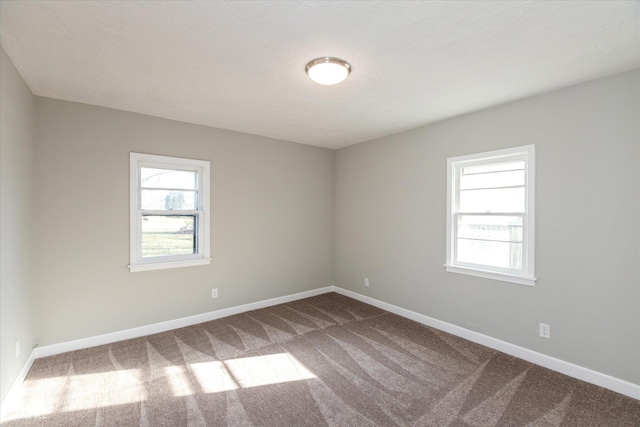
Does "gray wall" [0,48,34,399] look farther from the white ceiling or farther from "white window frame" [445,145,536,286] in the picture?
"white window frame" [445,145,536,286]

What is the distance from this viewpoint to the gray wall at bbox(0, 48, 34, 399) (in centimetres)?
211

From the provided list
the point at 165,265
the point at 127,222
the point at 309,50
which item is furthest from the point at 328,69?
the point at 165,265

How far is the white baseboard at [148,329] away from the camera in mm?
2967

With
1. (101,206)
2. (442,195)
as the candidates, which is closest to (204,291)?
(101,206)

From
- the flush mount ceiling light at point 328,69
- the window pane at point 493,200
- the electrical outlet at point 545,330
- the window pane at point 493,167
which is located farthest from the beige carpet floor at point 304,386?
the flush mount ceiling light at point 328,69

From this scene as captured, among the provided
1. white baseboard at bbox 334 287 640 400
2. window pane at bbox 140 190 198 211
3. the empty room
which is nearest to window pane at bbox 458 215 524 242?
the empty room

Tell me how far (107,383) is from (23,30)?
2.65 meters

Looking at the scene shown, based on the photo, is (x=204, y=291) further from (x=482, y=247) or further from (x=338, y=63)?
(x=482, y=247)

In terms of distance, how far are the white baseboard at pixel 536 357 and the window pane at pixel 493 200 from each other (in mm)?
1370

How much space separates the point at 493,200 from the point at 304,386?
2.67 metres

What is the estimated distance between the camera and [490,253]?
10.7ft

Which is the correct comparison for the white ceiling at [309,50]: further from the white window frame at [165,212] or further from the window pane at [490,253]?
the window pane at [490,253]

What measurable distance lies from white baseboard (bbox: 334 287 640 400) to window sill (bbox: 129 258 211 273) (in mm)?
2691

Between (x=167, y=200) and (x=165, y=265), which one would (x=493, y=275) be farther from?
(x=167, y=200)
